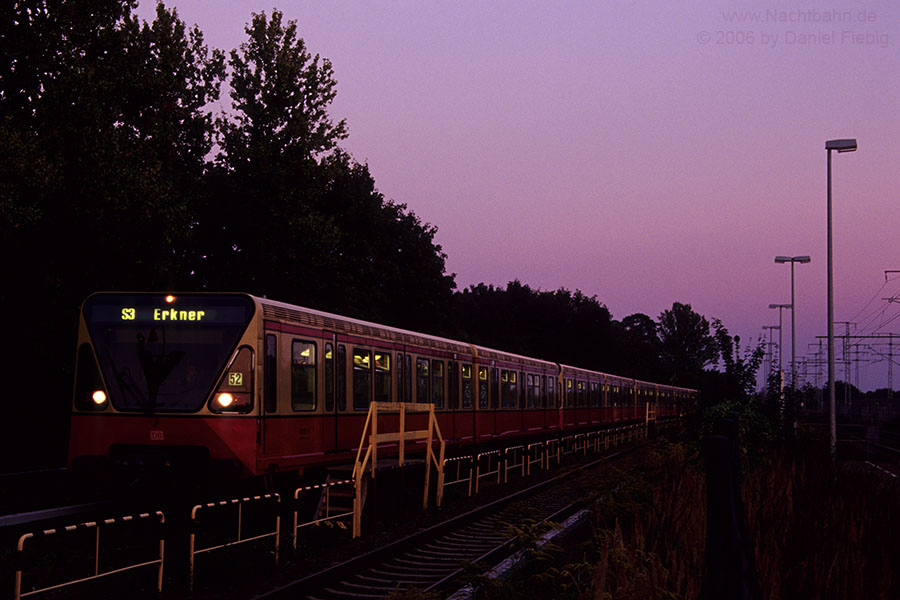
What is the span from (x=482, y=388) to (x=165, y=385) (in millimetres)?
13384

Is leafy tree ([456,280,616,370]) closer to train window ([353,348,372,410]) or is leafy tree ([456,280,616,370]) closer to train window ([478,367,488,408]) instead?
train window ([478,367,488,408])

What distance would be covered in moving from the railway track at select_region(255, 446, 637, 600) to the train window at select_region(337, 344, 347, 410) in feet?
9.26

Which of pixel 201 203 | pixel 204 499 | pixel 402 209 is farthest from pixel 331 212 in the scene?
pixel 204 499

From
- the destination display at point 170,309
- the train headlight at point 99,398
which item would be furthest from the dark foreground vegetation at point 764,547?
the train headlight at point 99,398

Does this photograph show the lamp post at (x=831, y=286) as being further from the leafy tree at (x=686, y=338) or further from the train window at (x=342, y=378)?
the leafy tree at (x=686, y=338)

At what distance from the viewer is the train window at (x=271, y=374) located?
14234mm

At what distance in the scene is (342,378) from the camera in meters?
16.7

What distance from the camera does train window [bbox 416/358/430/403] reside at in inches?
829

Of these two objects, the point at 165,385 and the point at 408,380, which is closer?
the point at 165,385

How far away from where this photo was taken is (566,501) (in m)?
19.1

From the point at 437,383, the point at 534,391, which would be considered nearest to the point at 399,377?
the point at 437,383

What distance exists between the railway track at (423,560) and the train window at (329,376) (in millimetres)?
2829

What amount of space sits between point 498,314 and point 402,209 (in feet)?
103

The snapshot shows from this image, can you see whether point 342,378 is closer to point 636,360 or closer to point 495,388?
point 495,388
